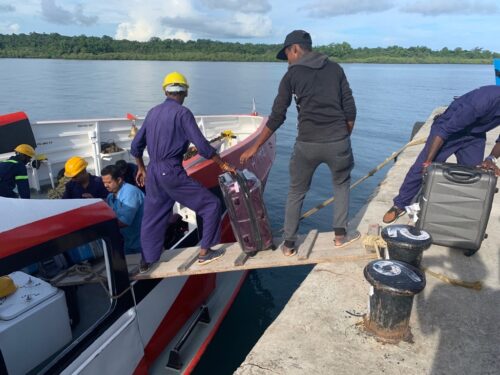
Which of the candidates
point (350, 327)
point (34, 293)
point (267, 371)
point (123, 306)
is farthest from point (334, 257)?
point (34, 293)

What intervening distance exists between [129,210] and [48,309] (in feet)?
3.81

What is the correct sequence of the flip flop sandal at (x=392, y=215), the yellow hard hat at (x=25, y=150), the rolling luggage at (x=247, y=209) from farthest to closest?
the yellow hard hat at (x=25, y=150) < the flip flop sandal at (x=392, y=215) < the rolling luggage at (x=247, y=209)

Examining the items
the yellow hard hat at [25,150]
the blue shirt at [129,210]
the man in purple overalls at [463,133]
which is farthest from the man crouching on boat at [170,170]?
the yellow hard hat at [25,150]

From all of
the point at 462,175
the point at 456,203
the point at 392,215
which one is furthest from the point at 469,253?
the point at 392,215

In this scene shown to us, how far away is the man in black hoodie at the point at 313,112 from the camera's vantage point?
10.3ft

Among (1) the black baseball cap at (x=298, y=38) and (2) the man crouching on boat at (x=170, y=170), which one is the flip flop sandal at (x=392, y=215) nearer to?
(2) the man crouching on boat at (x=170, y=170)

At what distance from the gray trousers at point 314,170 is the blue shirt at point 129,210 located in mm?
1455

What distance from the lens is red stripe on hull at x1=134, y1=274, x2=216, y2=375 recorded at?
365cm

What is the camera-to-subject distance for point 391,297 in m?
2.63

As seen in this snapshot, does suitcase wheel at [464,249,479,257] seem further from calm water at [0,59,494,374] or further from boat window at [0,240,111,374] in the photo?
boat window at [0,240,111,374]

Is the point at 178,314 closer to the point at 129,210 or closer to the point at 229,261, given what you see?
the point at 229,261

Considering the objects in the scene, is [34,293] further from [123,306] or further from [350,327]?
[350,327]

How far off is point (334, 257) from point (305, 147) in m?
1.03

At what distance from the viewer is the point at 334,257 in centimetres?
354
